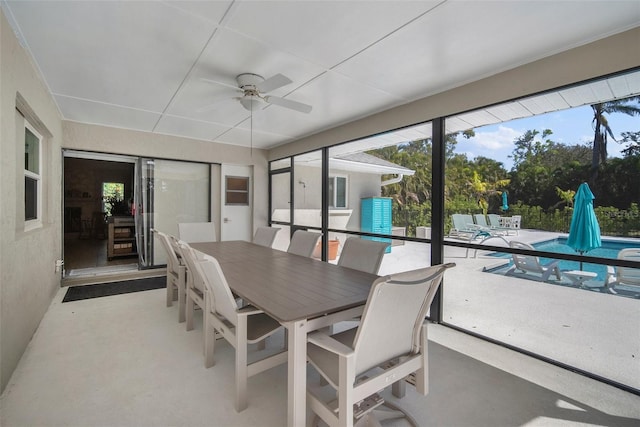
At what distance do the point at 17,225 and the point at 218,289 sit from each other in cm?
204

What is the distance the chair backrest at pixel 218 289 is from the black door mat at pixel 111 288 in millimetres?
2961

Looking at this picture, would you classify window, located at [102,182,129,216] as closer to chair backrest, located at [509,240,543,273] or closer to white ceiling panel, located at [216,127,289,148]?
white ceiling panel, located at [216,127,289,148]

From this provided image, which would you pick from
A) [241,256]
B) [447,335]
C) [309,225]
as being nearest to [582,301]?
[447,335]

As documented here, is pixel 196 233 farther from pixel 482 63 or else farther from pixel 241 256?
pixel 482 63

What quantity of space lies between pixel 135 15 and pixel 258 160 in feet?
13.9

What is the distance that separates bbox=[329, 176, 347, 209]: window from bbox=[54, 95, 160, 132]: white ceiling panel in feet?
8.74

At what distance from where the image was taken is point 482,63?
249 centimetres

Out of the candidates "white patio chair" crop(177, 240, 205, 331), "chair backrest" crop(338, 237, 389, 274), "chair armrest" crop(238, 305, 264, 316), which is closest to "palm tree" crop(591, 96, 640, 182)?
"chair backrest" crop(338, 237, 389, 274)

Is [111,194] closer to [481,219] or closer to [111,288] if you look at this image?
[111,288]

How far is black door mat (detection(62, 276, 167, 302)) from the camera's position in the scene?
13.2 ft

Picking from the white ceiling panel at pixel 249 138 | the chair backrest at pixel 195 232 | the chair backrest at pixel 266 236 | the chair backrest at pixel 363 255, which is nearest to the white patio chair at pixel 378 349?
the chair backrest at pixel 363 255

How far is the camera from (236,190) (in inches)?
238

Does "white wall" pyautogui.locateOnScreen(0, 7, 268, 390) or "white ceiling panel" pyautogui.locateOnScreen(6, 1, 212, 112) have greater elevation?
"white ceiling panel" pyautogui.locateOnScreen(6, 1, 212, 112)

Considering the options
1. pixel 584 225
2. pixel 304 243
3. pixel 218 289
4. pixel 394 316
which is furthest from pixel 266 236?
pixel 584 225
